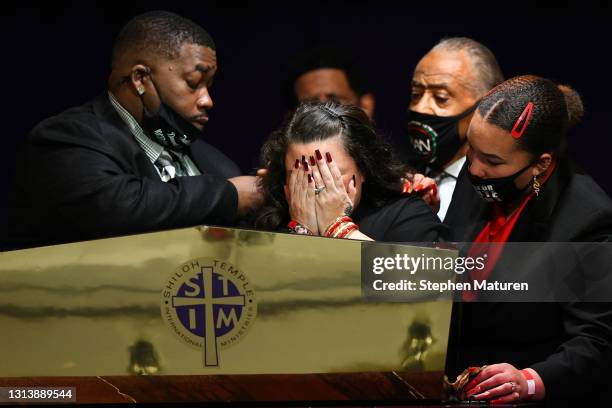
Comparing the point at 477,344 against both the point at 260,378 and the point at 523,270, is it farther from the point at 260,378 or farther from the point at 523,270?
the point at 260,378

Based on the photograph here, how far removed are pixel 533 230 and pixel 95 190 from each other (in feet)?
3.51

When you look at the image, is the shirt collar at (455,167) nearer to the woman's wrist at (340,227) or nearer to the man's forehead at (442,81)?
the man's forehead at (442,81)

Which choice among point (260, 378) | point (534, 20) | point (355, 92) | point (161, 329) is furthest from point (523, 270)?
point (534, 20)

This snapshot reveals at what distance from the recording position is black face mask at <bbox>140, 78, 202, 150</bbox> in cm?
272

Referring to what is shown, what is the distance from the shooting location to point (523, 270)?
2299 mm

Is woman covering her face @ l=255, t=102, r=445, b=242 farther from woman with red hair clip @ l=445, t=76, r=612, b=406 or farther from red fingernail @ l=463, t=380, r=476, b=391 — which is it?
red fingernail @ l=463, t=380, r=476, b=391

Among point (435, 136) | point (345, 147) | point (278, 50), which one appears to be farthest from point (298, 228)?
point (278, 50)

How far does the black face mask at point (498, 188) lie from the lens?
7.93ft

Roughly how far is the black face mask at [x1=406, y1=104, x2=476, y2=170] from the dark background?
962mm

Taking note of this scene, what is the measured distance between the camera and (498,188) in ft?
7.99

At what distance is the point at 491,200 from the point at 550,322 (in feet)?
1.17

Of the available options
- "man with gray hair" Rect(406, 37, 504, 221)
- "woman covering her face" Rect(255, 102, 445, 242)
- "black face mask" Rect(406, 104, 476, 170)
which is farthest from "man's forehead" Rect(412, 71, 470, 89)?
"woman covering her face" Rect(255, 102, 445, 242)

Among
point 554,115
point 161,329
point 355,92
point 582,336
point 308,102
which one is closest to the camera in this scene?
point 161,329

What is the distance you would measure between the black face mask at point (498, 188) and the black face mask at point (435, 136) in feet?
2.61
